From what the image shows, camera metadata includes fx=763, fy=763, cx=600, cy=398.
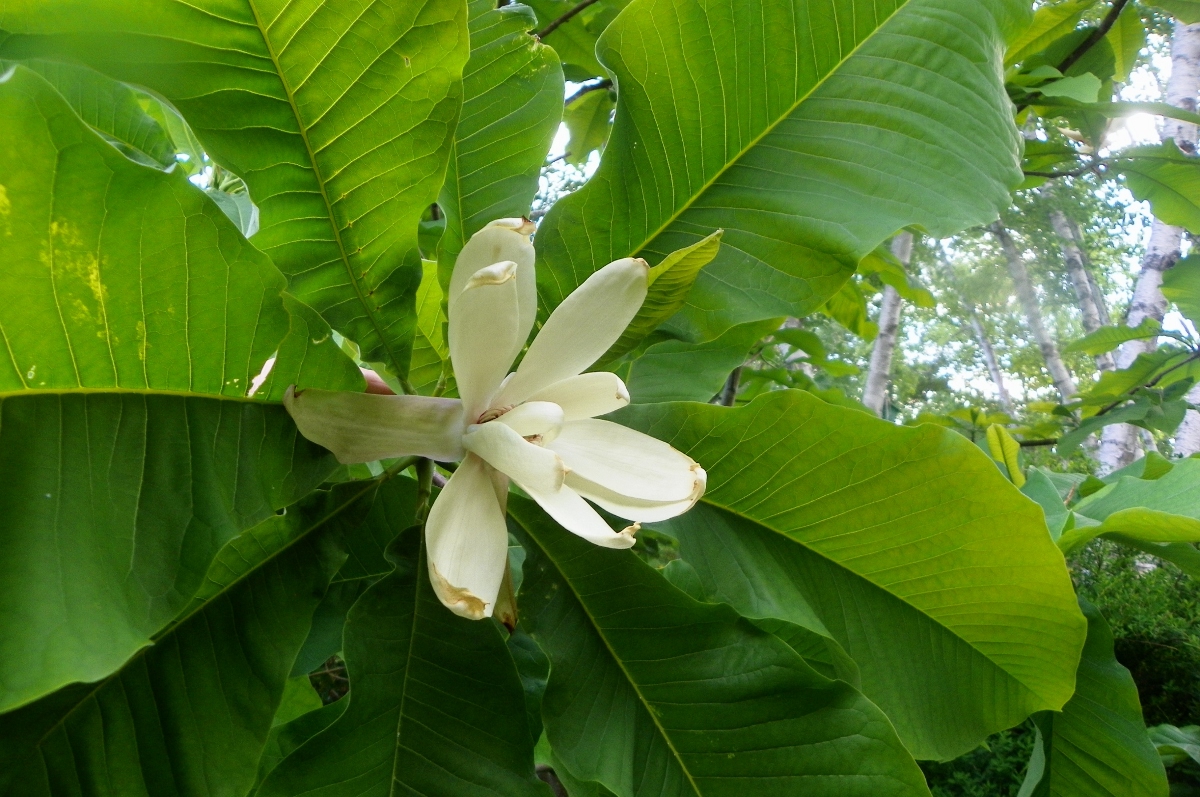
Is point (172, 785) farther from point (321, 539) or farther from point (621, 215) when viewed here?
point (621, 215)

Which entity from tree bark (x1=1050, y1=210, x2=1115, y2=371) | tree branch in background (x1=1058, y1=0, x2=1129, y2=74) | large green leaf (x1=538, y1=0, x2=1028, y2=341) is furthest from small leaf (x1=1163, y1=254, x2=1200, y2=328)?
tree bark (x1=1050, y1=210, x2=1115, y2=371)

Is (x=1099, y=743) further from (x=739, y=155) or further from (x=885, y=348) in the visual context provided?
(x=885, y=348)

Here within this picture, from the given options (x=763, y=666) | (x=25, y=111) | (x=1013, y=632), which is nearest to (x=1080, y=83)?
(x=1013, y=632)

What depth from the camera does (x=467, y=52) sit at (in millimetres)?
568

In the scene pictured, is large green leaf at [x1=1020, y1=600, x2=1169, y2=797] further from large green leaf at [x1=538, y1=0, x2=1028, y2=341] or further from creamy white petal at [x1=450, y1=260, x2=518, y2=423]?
creamy white petal at [x1=450, y1=260, x2=518, y2=423]

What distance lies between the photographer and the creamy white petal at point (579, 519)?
1.53 feet

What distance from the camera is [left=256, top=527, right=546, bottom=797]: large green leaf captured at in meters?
0.59

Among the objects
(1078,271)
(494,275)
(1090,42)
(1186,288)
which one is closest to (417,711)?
(494,275)

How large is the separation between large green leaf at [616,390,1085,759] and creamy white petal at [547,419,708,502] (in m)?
0.16

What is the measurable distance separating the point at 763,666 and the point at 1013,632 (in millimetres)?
249

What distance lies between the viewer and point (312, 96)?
0.54 metres

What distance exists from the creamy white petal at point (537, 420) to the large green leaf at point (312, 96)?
196mm

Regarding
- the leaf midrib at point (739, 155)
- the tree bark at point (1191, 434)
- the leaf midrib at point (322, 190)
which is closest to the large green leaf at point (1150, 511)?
the leaf midrib at point (739, 155)

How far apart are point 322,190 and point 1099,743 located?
1.09 m
